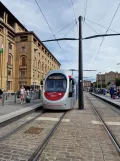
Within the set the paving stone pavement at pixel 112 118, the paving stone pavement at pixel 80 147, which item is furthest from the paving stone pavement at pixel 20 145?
the paving stone pavement at pixel 112 118

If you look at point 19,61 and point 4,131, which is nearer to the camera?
point 4,131

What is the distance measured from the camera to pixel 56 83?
13.8 m

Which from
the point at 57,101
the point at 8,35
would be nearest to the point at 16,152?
the point at 57,101

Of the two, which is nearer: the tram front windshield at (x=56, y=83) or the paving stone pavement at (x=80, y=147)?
the paving stone pavement at (x=80, y=147)

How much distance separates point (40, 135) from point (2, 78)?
41502 millimetres

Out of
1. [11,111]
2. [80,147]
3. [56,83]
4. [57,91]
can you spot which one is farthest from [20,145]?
[56,83]

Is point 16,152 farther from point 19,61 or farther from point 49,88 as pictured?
point 19,61

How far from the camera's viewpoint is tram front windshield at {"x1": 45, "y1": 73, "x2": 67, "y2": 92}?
1345cm

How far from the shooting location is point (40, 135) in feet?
22.1

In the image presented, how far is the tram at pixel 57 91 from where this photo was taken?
1289cm

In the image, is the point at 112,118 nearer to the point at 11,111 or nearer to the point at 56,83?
the point at 56,83

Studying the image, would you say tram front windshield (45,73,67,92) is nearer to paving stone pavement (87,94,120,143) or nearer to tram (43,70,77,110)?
tram (43,70,77,110)

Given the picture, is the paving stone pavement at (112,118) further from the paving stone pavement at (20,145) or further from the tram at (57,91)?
the paving stone pavement at (20,145)

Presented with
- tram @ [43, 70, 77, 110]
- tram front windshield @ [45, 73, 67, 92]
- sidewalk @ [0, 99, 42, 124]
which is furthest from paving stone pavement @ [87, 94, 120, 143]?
sidewalk @ [0, 99, 42, 124]
